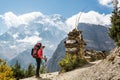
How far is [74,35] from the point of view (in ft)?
105

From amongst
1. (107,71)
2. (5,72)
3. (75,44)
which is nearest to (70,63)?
(75,44)

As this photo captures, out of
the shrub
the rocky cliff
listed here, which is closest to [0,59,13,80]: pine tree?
the rocky cliff

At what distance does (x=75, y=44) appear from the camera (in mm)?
30734

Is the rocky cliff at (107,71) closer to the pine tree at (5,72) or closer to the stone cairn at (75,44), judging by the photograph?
the pine tree at (5,72)

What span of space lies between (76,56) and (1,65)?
43.8 feet

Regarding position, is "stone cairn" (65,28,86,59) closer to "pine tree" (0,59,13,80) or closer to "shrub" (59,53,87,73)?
"shrub" (59,53,87,73)

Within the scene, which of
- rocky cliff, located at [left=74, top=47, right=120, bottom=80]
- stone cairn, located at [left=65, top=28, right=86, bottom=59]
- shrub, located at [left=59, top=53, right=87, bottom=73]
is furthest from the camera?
stone cairn, located at [left=65, top=28, right=86, bottom=59]

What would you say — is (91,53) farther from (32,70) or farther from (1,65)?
(1,65)

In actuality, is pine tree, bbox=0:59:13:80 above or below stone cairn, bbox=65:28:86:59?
below

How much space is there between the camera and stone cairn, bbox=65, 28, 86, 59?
30.0 meters

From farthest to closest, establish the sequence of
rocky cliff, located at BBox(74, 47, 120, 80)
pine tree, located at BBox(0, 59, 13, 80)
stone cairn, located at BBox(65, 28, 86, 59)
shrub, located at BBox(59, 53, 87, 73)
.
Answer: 1. stone cairn, located at BBox(65, 28, 86, 59)
2. shrub, located at BBox(59, 53, 87, 73)
3. rocky cliff, located at BBox(74, 47, 120, 80)
4. pine tree, located at BBox(0, 59, 13, 80)

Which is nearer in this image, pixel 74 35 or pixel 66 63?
pixel 66 63

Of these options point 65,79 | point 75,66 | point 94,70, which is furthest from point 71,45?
point 94,70

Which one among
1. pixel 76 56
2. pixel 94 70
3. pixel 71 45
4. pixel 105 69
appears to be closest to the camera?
pixel 105 69
